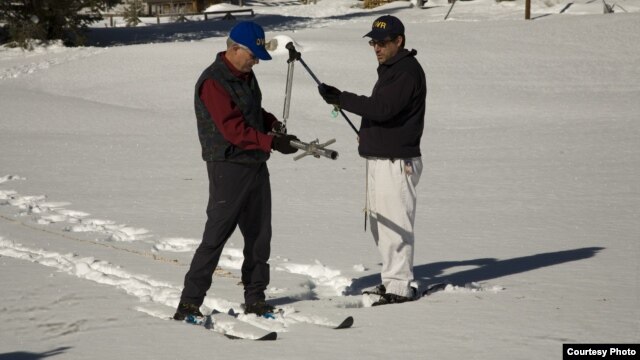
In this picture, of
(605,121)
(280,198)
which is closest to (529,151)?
(605,121)

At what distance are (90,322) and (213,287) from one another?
A: 49.8 inches

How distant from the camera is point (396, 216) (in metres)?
6.27

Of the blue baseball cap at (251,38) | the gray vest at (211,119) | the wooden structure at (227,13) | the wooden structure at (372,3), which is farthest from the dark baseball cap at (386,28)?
the wooden structure at (372,3)

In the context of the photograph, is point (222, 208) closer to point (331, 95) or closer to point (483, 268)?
point (331, 95)

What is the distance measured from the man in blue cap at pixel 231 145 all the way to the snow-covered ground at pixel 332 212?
312 mm

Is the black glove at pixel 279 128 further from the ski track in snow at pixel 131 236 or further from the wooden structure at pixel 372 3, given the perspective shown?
the wooden structure at pixel 372 3

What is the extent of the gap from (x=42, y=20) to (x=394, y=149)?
2539 centimetres

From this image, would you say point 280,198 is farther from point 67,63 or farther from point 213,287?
point 67,63

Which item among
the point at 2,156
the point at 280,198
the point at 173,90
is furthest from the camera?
the point at 173,90

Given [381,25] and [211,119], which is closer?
Result: [211,119]

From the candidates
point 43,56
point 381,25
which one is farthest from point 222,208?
point 43,56

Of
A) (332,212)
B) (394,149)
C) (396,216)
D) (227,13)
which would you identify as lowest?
(332,212)

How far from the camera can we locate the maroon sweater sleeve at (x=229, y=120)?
18.5ft

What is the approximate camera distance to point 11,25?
28.9m
